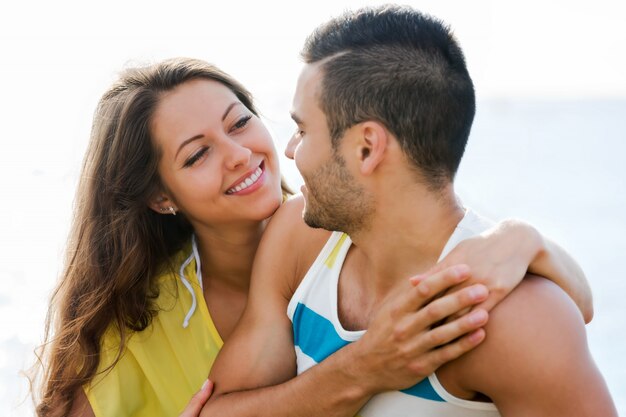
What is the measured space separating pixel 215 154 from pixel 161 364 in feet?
2.64

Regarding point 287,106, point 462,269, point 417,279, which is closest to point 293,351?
point 417,279

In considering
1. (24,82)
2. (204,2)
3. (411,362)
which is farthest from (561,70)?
(411,362)

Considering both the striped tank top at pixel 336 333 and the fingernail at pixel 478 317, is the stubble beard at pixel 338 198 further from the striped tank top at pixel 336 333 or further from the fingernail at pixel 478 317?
the fingernail at pixel 478 317

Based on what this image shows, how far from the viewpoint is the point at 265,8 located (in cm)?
1266

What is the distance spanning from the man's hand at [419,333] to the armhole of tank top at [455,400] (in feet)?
0.12

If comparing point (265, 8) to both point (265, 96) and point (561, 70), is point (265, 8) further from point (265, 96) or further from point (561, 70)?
point (561, 70)

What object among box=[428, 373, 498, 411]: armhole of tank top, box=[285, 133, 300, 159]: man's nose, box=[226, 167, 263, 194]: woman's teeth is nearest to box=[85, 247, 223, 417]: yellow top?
box=[226, 167, 263, 194]: woman's teeth

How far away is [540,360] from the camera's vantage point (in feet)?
6.13

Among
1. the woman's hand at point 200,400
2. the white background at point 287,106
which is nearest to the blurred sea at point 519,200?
the white background at point 287,106

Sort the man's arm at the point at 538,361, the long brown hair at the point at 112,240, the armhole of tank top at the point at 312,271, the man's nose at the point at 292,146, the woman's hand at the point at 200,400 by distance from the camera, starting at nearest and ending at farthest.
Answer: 1. the man's arm at the point at 538,361
2. the man's nose at the point at 292,146
3. the armhole of tank top at the point at 312,271
4. the woman's hand at the point at 200,400
5. the long brown hair at the point at 112,240

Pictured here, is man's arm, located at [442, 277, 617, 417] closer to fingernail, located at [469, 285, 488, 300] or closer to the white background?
fingernail, located at [469, 285, 488, 300]

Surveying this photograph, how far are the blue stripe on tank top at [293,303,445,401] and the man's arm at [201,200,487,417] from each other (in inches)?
2.2

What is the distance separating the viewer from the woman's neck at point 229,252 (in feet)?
9.92

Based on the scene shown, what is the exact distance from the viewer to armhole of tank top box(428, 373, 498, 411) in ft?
6.77
